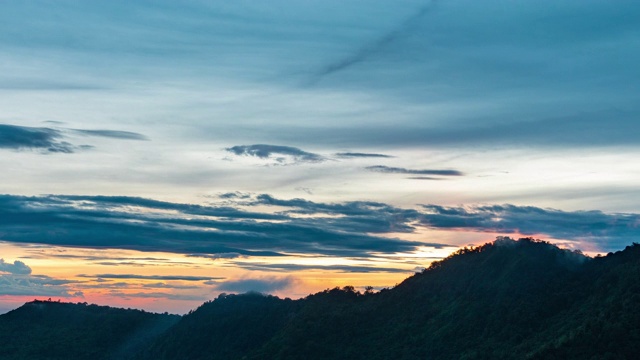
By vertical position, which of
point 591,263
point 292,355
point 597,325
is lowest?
point 292,355

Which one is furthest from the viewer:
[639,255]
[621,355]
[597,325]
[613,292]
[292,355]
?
[292,355]

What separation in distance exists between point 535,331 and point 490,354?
30.3 ft

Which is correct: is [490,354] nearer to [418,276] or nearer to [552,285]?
[552,285]

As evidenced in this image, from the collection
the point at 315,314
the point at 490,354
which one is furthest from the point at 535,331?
the point at 315,314

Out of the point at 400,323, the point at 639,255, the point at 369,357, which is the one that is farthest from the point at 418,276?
the point at 639,255

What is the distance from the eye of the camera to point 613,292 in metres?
127

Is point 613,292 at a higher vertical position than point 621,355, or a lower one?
higher

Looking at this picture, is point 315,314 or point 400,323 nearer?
point 400,323

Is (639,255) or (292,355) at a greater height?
(639,255)

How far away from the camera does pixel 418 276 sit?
18112 cm

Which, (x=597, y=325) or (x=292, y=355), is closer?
(x=597, y=325)

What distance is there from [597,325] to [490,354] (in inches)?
834

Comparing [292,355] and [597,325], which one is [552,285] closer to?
[597,325]

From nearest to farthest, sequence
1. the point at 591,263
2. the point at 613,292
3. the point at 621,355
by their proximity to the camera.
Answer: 1. the point at 621,355
2. the point at 613,292
3. the point at 591,263
